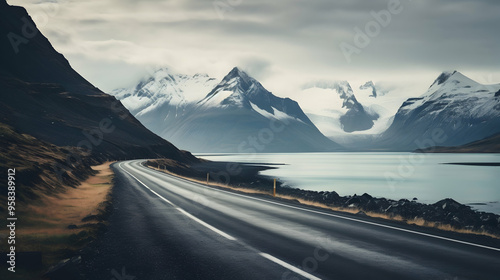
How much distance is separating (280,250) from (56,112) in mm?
149461

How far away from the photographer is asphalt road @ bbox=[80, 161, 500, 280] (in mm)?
9109

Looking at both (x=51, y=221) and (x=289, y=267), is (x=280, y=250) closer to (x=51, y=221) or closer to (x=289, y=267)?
(x=289, y=267)

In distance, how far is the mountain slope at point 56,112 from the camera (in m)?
117

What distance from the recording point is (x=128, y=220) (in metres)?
17.0

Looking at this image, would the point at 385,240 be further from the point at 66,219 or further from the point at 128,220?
the point at 66,219

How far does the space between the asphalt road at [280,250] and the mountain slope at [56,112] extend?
93431 mm

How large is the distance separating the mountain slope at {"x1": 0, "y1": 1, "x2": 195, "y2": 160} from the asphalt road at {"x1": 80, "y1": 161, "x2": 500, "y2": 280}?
307 ft

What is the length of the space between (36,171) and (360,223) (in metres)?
19.5

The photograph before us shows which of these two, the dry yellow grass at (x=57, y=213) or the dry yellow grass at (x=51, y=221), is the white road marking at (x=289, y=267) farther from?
the dry yellow grass at (x=57, y=213)

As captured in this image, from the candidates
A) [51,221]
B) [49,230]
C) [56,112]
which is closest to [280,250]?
[49,230]

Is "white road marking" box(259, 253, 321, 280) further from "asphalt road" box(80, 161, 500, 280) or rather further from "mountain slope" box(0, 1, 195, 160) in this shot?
"mountain slope" box(0, 1, 195, 160)

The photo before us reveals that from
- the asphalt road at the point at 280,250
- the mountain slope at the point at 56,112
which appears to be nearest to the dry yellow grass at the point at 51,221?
the asphalt road at the point at 280,250

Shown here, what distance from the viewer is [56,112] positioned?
145 m

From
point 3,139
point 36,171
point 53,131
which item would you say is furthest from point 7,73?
point 36,171
